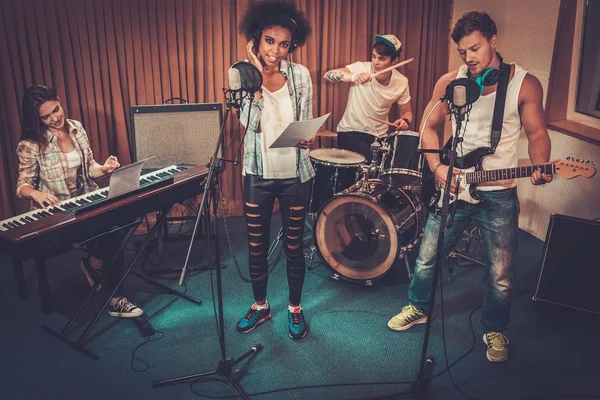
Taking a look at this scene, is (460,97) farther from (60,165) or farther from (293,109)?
(60,165)

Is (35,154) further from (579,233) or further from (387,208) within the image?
(579,233)

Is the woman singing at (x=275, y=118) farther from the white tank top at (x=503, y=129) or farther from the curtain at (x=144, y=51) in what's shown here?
the curtain at (x=144, y=51)

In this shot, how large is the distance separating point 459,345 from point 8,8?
11.2 feet

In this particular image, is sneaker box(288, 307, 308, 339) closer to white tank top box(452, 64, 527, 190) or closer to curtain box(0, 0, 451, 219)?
white tank top box(452, 64, 527, 190)

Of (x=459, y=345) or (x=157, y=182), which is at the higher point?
(x=157, y=182)

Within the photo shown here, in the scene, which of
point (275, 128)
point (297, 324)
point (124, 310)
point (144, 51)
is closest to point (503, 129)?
point (275, 128)

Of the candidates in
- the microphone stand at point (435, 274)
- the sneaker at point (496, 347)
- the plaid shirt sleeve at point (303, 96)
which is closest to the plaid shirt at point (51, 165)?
the plaid shirt sleeve at point (303, 96)

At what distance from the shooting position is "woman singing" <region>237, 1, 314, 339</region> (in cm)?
262

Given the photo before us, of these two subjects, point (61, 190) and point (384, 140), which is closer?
point (61, 190)

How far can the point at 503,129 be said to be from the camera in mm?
2580

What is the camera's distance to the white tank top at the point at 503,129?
2.52m

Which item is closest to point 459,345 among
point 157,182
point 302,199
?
point 302,199

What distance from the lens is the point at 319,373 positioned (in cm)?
280

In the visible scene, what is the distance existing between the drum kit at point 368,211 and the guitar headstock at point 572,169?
1089 mm
